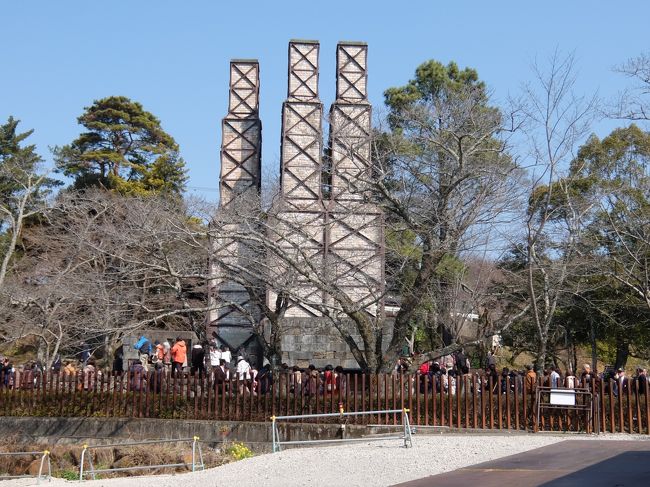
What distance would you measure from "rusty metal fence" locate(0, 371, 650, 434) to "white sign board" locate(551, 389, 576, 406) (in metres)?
0.50

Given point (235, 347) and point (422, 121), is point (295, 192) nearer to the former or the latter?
point (235, 347)

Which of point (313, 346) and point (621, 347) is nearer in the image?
point (313, 346)

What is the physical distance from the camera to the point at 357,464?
15.0 metres

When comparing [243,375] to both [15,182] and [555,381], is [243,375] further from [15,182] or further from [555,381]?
[15,182]

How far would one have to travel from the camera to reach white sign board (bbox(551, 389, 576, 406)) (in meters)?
18.3

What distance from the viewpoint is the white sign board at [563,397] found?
18.3 meters

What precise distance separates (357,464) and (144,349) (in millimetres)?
12029

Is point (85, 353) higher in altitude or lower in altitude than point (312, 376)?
higher

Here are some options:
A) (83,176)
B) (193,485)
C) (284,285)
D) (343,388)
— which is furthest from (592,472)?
(83,176)

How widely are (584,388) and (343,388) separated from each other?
540 centimetres

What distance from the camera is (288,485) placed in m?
13.6

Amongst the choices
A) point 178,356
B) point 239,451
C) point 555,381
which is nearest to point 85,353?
point 178,356

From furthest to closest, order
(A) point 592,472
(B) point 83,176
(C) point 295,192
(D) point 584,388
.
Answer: (B) point 83,176 < (C) point 295,192 < (D) point 584,388 < (A) point 592,472

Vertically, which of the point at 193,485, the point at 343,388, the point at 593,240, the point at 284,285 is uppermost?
the point at 593,240
